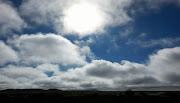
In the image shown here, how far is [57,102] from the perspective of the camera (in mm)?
90125

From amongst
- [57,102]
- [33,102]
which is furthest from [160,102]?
[33,102]

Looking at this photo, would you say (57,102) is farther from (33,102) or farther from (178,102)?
(178,102)

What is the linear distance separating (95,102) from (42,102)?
30953 millimetres

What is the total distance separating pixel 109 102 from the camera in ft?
290

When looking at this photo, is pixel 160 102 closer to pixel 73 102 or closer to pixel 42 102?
pixel 73 102

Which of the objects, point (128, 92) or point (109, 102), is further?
point (128, 92)

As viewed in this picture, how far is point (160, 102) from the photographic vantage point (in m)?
88.0

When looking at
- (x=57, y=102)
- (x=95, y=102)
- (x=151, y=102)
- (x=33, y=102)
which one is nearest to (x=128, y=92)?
(x=151, y=102)

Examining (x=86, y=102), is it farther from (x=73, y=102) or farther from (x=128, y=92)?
(x=128, y=92)

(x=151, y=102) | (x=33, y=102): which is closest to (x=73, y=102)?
(x=33, y=102)

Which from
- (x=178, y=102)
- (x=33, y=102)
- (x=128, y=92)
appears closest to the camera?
(x=178, y=102)

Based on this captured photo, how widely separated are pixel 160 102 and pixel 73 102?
51.0 metres

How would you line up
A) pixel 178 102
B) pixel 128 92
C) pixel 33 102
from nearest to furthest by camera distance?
1. pixel 178 102
2. pixel 33 102
3. pixel 128 92

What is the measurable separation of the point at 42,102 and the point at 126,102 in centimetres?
4887
